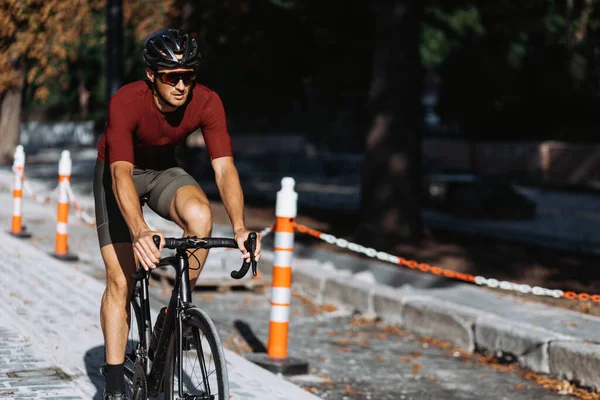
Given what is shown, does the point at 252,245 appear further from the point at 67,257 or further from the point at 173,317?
the point at 67,257

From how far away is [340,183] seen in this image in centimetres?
2803

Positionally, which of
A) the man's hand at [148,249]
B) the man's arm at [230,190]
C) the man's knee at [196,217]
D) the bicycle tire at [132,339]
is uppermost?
the man's arm at [230,190]

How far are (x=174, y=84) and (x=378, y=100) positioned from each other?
9.61 metres

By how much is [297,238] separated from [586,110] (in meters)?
23.6

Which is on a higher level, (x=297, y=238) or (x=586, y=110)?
(x=586, y=110)

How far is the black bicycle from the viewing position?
13.1ft

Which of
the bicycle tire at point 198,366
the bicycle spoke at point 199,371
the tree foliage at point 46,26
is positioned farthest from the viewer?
the tree foliage at point 46,26

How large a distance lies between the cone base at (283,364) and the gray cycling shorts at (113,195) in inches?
105

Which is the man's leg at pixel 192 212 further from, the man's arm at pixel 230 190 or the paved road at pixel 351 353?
the paved road at pixel 351 353

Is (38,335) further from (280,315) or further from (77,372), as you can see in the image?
(280,315)

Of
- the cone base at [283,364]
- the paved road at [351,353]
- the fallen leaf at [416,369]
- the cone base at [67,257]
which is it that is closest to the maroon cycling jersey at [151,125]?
the paved road at [351,353]

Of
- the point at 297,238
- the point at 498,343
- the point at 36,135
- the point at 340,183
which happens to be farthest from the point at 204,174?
the point at 36,135

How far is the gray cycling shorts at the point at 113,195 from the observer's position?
4.76 metres

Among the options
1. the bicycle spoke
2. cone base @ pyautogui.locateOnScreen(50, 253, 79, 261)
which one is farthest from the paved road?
the bicycle spoke
